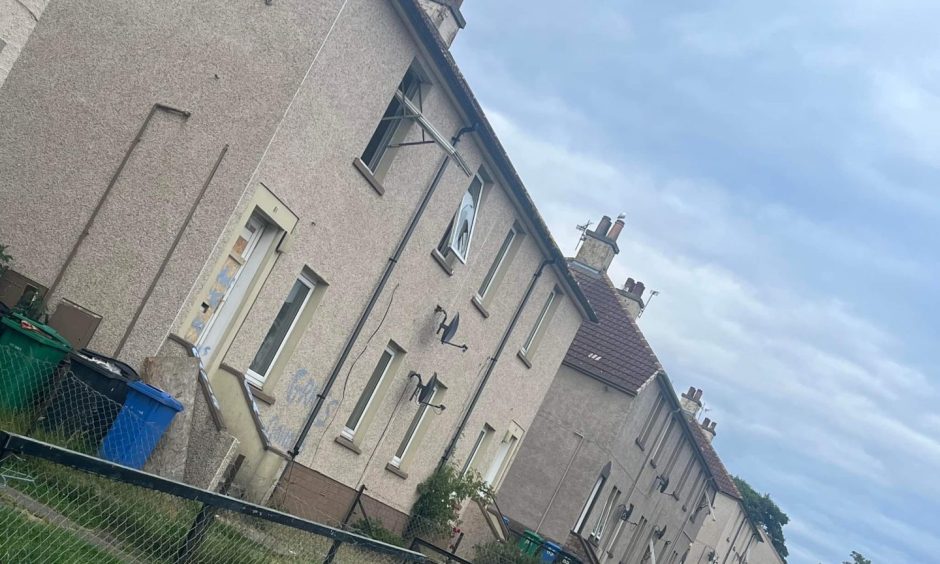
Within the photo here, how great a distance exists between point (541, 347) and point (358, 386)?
8.12 metres

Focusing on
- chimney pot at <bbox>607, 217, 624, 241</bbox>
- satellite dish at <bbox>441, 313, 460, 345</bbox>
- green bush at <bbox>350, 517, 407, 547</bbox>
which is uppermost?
chimney pot at <bbox>607, 217, 624, 241</bbox>

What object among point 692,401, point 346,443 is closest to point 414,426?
point 346,443

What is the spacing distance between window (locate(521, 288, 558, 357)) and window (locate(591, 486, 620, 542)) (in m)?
10.2

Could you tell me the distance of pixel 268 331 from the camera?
14.4m

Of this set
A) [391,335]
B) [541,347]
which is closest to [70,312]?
[391,335]

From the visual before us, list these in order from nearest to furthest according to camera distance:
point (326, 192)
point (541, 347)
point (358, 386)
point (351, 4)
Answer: point (351, 4)
point (326, 192)
point (358, 386)
point (541, 347)

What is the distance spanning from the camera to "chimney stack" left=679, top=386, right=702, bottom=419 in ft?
184

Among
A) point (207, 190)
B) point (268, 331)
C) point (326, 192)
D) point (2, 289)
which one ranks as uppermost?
Result: point (326, 192)

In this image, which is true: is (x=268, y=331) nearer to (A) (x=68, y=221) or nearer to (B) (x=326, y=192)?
(B) (x=326, y=192)

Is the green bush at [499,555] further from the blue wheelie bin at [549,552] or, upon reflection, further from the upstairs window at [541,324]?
the blue wheelie bin at [549,552]

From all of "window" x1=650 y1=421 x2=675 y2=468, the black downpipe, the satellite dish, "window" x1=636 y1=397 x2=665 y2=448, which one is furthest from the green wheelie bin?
"window" x1=650 y1=421 x2=675 y2=468

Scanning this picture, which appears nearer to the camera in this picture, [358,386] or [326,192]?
[326,192]

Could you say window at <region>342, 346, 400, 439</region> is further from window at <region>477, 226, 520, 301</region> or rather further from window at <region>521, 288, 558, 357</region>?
window at <region>521, 288, 558, 357</region>

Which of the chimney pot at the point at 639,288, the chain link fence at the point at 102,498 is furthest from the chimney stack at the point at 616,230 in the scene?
the chain link fence at the point at 102,498
